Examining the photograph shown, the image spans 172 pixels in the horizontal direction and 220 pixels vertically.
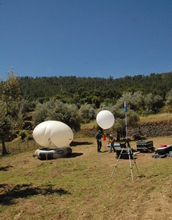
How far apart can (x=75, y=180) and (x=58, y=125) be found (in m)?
6.72

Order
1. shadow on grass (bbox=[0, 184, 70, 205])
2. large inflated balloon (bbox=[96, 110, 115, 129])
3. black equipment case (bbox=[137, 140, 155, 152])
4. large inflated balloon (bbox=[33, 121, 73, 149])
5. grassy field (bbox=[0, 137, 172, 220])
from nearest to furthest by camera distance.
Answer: grassy field (bbox=[0, 137, 172, 220]), shadow on grass (bbox=[0, 184, 70, 205]), black equipment case (bbox=[137, 140, 155, 152]), large inflated balloon (bbox=[33, 121, 73, 149]), large inflated balloon (bbox=[96, 110, 115, 129])

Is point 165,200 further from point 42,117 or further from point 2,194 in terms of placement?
point 42,117

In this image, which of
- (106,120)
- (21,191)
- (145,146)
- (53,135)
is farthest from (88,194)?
(106,120)

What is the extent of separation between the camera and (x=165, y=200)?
5801mm

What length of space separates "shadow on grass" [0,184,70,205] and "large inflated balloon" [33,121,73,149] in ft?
19.7

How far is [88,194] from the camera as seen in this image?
23.7 feet

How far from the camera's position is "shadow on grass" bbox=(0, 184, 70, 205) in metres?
7.20

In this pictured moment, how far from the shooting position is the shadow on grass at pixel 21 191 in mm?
7202

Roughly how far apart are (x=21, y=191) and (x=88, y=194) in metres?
2.84

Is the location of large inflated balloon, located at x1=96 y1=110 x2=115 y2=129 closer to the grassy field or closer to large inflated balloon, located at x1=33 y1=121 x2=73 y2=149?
large inflated balloon, located at x1=33 y1=121 x2=73 y2=149

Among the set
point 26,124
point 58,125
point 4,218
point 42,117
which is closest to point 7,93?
point 26,124

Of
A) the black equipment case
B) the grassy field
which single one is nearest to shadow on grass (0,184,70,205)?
the grassy field

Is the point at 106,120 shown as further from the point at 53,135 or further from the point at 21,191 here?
the point at 21,191

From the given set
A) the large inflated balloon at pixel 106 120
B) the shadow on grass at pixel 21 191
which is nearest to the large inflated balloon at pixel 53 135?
the large inflated balloon at pixel 106 120
